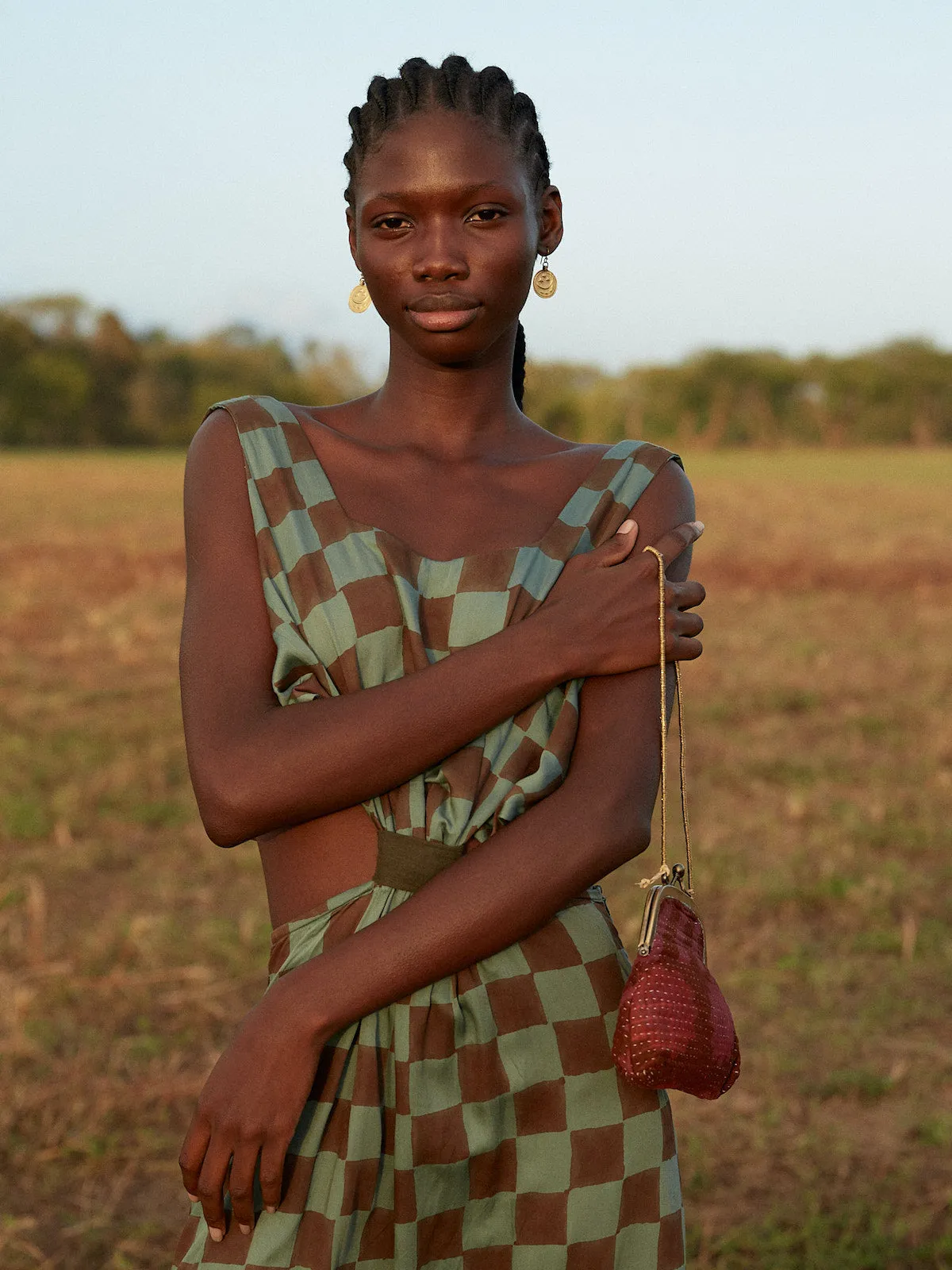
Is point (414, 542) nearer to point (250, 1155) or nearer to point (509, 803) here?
point (509, 803)

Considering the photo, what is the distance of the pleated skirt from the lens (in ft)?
5.12

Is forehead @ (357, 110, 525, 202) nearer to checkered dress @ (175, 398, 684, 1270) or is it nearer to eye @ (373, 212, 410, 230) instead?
eye @ (373, 212, 410, 230)

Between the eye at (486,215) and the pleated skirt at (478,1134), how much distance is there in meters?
0.76

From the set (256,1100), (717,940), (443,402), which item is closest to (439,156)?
(443,402)

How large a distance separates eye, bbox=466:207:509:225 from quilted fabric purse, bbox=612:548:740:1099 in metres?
0.63

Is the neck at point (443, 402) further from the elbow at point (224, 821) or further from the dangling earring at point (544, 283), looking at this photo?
the elbow at point (224, 821)

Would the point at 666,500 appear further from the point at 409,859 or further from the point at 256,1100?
the point at 256,1100

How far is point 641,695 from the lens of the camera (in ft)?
5.62

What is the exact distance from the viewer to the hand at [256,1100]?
1507 millimetres

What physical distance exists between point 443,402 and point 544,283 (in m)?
0.24

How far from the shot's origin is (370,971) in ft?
4.94

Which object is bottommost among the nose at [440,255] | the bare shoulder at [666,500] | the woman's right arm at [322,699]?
the woman's right arm at [322,699]

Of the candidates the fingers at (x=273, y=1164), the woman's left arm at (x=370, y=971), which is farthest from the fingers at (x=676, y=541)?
the fingers at (x=273, y=1164)

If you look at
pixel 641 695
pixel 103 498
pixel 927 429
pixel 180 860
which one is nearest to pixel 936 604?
pixel 180 860
